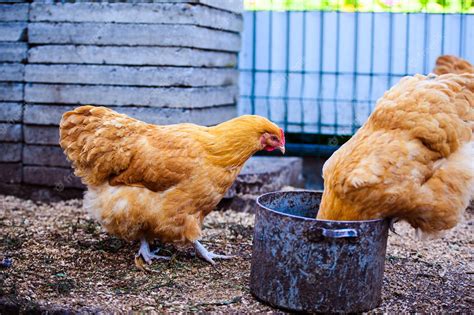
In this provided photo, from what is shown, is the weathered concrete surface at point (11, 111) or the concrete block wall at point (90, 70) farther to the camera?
Result: the weathered concrete surface at point (11, 111)

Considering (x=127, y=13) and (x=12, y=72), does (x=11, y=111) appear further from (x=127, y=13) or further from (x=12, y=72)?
(x=127, y=13)

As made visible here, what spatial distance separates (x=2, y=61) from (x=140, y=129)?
8.20 feet

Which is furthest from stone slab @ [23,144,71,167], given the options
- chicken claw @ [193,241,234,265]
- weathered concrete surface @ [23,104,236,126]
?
chicken claw @ [193,241,234,265]

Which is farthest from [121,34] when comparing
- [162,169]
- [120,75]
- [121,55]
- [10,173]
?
[162,169]

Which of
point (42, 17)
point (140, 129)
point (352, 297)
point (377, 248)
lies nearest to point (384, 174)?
point (377, 248)

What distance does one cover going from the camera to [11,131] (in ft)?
20.3

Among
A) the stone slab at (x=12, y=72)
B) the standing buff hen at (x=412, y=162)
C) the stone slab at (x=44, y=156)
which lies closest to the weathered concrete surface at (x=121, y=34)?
the stone slab at (x=12, y=72)

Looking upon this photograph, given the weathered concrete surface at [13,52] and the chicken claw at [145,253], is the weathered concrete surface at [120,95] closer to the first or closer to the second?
the weathered concrete surface at [13,52]

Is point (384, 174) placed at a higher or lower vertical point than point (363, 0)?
lower

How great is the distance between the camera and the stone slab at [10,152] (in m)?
6.21

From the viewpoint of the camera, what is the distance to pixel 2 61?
6.13 meters

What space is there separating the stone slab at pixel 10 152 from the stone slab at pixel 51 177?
136mm

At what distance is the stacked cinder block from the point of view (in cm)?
609

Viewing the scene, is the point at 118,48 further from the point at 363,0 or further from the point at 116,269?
the point at 363,0
